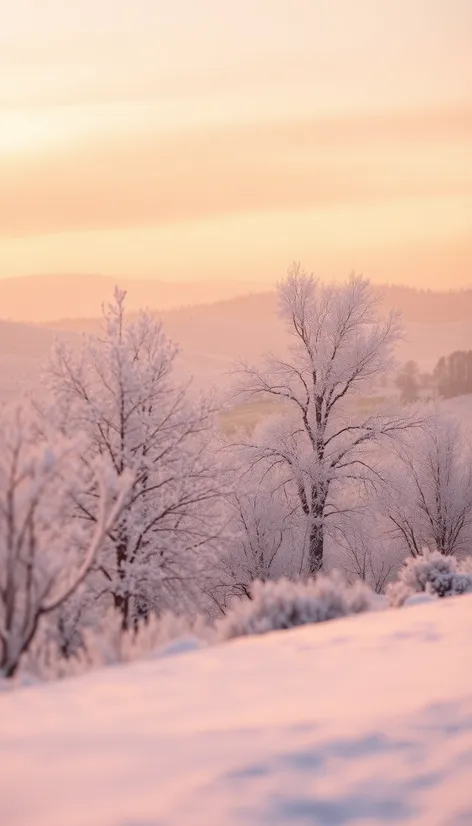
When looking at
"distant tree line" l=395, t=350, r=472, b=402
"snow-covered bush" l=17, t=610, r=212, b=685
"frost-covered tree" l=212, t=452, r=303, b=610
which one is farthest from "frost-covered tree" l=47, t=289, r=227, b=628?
"distant tree line" l=395, t=350, r=472, b=402

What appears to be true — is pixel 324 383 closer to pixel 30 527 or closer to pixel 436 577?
pixel 436 577

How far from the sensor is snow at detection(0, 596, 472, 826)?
14.4 ft

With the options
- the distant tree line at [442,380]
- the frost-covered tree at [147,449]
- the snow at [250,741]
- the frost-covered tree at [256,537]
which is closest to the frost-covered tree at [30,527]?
the snow at [250,741]

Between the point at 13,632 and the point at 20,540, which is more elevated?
the point at 20,540

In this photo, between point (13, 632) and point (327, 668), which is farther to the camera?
point (13, 632)

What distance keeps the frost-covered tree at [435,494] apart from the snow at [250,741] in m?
21.4

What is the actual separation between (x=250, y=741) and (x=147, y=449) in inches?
411

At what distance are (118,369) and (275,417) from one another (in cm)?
1113

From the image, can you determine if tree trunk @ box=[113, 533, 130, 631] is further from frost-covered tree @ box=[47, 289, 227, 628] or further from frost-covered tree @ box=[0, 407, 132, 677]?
frost-covered tree @ box=[0, 407, 132, 677]

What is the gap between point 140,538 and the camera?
14.4 m

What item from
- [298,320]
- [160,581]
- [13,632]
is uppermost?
[298,320]

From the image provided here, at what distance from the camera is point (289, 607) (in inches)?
367

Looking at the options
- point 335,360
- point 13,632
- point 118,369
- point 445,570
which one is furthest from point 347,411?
point 13,632

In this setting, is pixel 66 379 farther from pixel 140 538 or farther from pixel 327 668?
pixel 327 668
